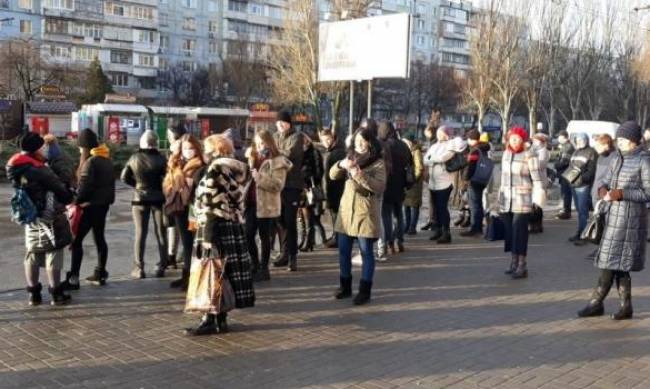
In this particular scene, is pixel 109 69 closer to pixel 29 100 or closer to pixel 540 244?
pixel 29 100

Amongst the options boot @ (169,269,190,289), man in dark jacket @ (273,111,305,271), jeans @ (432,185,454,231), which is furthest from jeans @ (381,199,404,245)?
boot @ (169,269,190,289)

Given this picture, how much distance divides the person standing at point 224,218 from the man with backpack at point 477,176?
249 inches

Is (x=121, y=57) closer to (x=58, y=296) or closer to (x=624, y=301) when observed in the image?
(x=58, y=296)

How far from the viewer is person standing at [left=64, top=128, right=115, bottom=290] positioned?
7492mm

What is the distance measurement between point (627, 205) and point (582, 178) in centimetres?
520

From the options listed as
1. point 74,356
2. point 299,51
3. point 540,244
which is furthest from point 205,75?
point 74,356

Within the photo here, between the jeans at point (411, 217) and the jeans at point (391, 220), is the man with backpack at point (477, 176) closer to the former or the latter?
the jeans at point (411, 217)

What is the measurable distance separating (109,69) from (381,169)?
73.6 m

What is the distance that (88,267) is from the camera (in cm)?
893

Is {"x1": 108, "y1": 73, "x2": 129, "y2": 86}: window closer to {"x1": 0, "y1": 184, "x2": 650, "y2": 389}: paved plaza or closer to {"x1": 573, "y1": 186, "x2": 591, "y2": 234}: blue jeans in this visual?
{"x1": 573, "y1": 186, "x2": 591, "y2": 234}: blue jeans

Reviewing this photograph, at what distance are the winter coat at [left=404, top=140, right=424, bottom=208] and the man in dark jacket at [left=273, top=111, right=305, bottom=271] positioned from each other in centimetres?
300

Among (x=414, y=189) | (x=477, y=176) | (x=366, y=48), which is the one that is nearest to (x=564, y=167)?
(x=477, y=176)

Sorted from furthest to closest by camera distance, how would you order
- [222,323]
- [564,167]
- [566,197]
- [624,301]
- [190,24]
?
[190,24], [566,197], [564,167], [624,301], [222,323]

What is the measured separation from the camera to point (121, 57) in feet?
252
